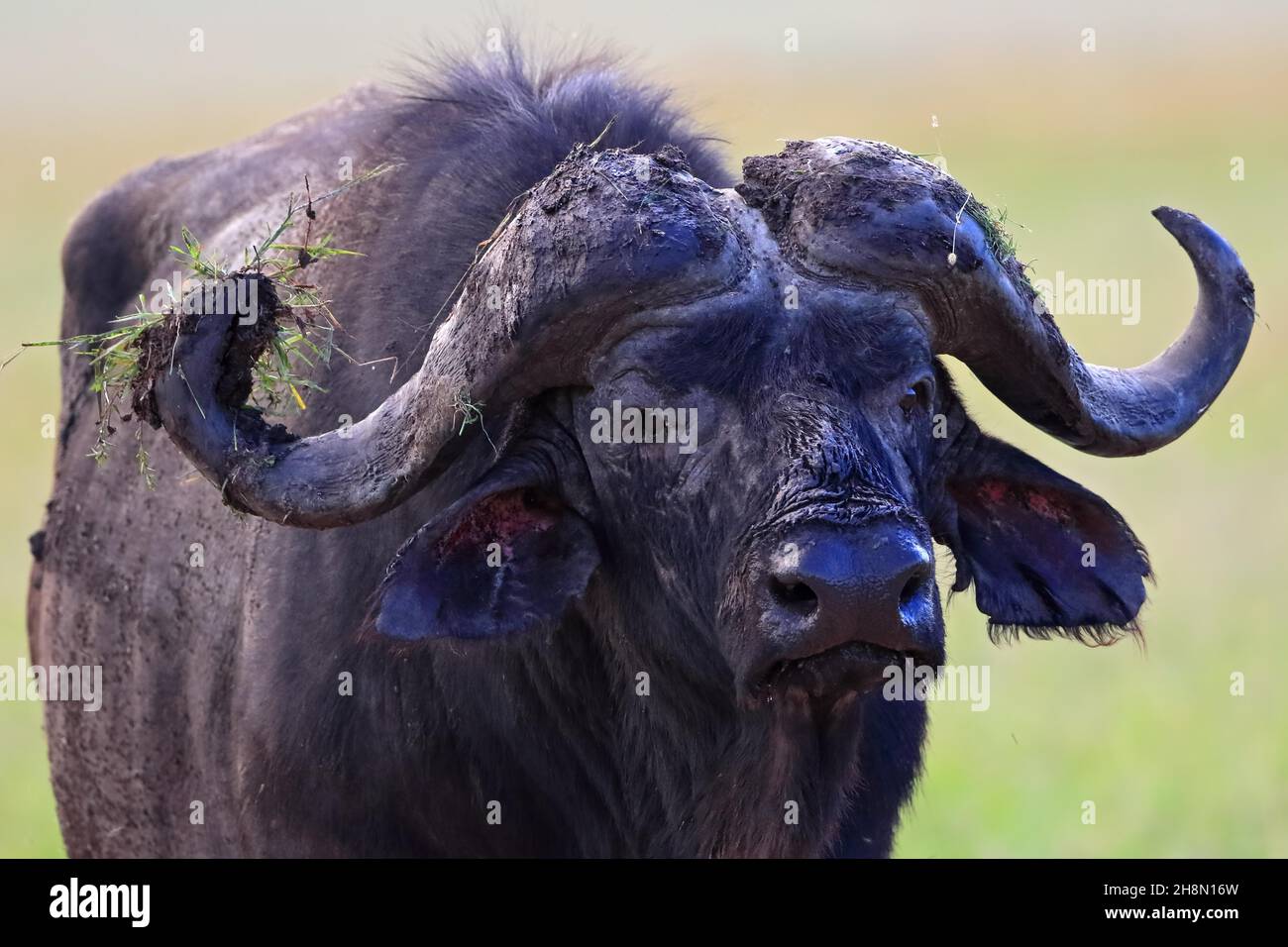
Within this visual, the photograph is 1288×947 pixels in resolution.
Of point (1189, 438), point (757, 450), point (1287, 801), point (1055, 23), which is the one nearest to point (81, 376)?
point (757, 450)

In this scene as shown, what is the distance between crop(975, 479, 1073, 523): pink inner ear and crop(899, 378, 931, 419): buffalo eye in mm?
693

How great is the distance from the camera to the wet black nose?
14.5 ft

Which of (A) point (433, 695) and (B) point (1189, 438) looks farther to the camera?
(B) point (1189, 438)

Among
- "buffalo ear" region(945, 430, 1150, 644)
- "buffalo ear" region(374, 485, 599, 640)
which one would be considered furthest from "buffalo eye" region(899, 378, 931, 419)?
"buffalo ear" region(374, 485, 599, 640)

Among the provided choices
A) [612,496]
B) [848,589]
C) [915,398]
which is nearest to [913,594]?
[848,589]

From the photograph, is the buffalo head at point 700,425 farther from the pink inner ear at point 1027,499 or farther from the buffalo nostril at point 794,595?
the pink inner ear at point 1027,499

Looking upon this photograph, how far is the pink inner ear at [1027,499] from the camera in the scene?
568cm

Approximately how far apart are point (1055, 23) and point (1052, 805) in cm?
4356

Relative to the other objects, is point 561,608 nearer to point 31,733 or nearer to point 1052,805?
point 1052,805

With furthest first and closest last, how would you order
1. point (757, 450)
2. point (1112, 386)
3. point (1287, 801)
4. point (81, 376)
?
point (1287, 801), point (81, 376), point (1112, 386), point (757, 450)

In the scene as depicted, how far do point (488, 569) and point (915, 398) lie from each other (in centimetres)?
131

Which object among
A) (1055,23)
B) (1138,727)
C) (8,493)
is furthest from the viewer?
(1055,23)

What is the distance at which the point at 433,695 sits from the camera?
571 cm

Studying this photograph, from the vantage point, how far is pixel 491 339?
4883 millimetres
